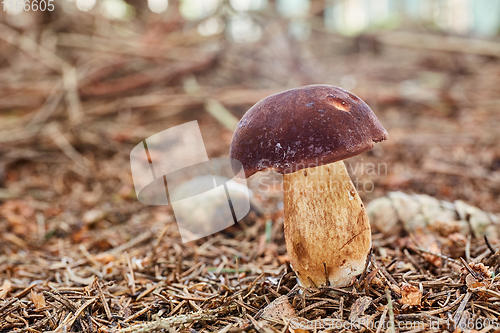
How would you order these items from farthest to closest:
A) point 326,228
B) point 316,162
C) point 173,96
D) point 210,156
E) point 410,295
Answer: point 173,96, point 210,156, point 326,228, point 410,295, point 316,162

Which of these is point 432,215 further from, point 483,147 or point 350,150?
point 483,147

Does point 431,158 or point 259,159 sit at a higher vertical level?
point 259,159

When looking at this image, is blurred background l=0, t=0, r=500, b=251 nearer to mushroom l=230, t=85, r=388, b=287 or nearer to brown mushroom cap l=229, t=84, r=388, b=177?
mushroom l=230, t=85, r=388, b=287

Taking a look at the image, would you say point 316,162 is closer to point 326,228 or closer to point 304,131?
point 304,131

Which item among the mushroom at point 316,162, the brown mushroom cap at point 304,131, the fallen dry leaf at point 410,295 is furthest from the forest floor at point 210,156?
the brown mushroom cap at point 304,131

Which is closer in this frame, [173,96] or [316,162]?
[316,162]

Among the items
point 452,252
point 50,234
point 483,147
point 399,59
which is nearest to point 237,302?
point 452,252

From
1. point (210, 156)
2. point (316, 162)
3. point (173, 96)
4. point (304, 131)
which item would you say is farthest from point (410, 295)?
point (173, 96)

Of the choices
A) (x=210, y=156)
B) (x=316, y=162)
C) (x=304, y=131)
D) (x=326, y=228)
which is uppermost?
(x=304, y=131)
